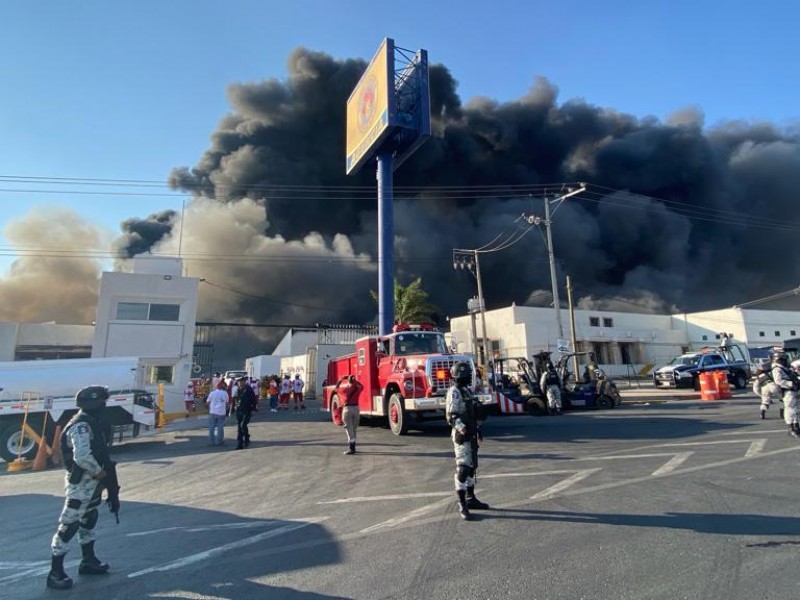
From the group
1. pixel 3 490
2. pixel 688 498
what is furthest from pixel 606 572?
pixel 3 490

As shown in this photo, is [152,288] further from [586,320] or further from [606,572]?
[586,320]

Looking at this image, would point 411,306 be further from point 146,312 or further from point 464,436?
point 464,436

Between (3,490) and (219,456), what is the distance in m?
3.64

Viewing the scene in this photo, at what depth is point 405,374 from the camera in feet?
37.4

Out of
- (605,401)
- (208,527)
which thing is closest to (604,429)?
(605,401)

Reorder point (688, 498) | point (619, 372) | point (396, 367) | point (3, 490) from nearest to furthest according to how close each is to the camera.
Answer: point (688, 498) → point (3, 490) → point (396, 367) → point (619, 372)

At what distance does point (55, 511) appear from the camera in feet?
21.4

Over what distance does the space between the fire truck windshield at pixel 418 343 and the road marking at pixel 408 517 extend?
6.45 metres

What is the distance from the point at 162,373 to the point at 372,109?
18.5 metres

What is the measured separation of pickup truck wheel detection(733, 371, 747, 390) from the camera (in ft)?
78.2

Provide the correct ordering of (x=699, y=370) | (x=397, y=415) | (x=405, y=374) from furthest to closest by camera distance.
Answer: (x=699, y=370) → (x=397, y=415) → (x=405, y=374)

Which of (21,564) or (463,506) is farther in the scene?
(463,506)

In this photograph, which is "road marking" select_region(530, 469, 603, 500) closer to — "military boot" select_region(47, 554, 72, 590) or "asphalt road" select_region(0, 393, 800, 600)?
"asphalt road" select_region(0, 393, 800, 600)

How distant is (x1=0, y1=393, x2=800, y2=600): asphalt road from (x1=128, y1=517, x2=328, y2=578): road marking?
0.08 ft
